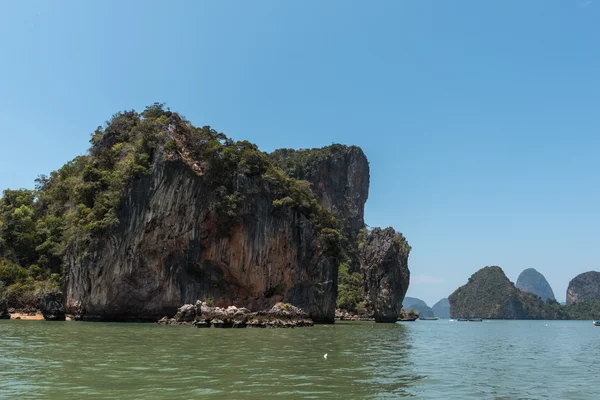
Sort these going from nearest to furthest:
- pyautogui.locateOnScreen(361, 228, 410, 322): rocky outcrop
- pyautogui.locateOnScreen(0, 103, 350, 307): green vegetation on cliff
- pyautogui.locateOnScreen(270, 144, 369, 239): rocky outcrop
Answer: pyautogui.locateOnScreen(0, 103, 350, 307): green vegetation on cliff < pyautogui.locateOnScreen(361, 228, 410, 322): rocky outcrop < pyautogui.locateOnScreen(270, 144, 369, 239): rocky outcrop

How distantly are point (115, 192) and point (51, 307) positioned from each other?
524 inches

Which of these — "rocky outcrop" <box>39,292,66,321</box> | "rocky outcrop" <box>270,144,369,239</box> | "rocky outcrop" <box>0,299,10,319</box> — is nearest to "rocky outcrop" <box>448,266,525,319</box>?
"rocky outcrop" <box>270,144,369,239</box>

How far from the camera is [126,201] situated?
51781 millimetres

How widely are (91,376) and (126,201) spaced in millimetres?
41718

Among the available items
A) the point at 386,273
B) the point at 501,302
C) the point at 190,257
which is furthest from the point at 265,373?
the point at 501,302

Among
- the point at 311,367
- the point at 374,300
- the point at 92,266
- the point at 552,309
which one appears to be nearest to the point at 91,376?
the point at 311,367

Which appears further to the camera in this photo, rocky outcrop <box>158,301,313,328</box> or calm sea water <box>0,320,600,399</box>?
rocky outcrop <box>158,301,313,328</box>

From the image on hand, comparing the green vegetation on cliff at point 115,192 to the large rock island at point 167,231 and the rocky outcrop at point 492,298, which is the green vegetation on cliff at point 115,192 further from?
the rocky outcrop at point 492,298

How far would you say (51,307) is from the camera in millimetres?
47812

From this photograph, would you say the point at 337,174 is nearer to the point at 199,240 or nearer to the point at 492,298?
the point at 199,240

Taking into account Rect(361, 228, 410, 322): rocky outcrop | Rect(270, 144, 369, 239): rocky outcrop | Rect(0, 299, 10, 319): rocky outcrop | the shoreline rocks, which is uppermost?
Rect(270, 144, 369, 239): rocky outcrop

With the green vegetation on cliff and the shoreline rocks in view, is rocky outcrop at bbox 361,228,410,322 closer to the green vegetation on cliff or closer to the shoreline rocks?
the green vegetation on cliff

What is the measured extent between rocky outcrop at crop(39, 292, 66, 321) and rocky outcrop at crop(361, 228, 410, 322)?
42858 millimetres

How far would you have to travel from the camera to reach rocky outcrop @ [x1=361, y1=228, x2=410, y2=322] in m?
70.6
